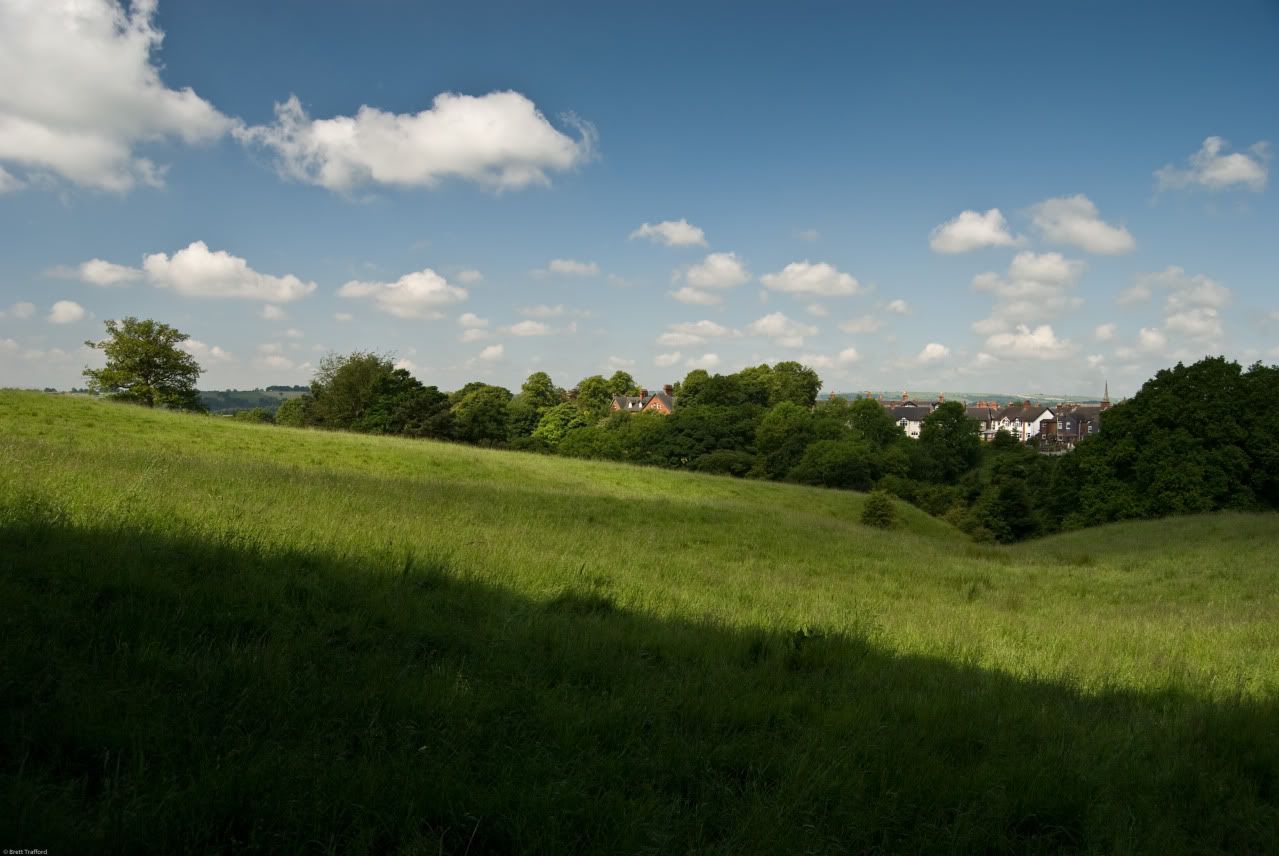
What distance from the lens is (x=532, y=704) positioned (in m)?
4.39

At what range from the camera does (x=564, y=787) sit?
11.3ft

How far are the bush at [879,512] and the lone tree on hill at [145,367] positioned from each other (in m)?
56.1

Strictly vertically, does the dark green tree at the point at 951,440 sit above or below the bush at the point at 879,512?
above

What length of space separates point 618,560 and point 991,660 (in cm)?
589

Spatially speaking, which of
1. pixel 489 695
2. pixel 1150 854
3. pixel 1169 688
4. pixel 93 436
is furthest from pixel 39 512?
pixel 93 436

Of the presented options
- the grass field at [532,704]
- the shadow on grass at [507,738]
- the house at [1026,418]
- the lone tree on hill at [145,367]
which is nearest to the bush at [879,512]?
the grass field at [532,704]

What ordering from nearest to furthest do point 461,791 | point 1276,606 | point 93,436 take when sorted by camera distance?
point 461,791
point 1276,606
point 93,436

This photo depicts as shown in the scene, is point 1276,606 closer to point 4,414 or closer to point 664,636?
point 664,636

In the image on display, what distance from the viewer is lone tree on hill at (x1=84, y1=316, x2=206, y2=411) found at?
56.1 m

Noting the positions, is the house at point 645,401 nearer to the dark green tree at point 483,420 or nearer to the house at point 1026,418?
the dark green tree at point 483,420

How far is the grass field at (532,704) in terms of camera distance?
3.17m

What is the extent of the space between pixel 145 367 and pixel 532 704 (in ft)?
223

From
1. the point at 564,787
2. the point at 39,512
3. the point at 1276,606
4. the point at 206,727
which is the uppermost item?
the point at 39,512

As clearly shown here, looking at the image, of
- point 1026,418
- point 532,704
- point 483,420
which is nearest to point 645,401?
point 483,420
